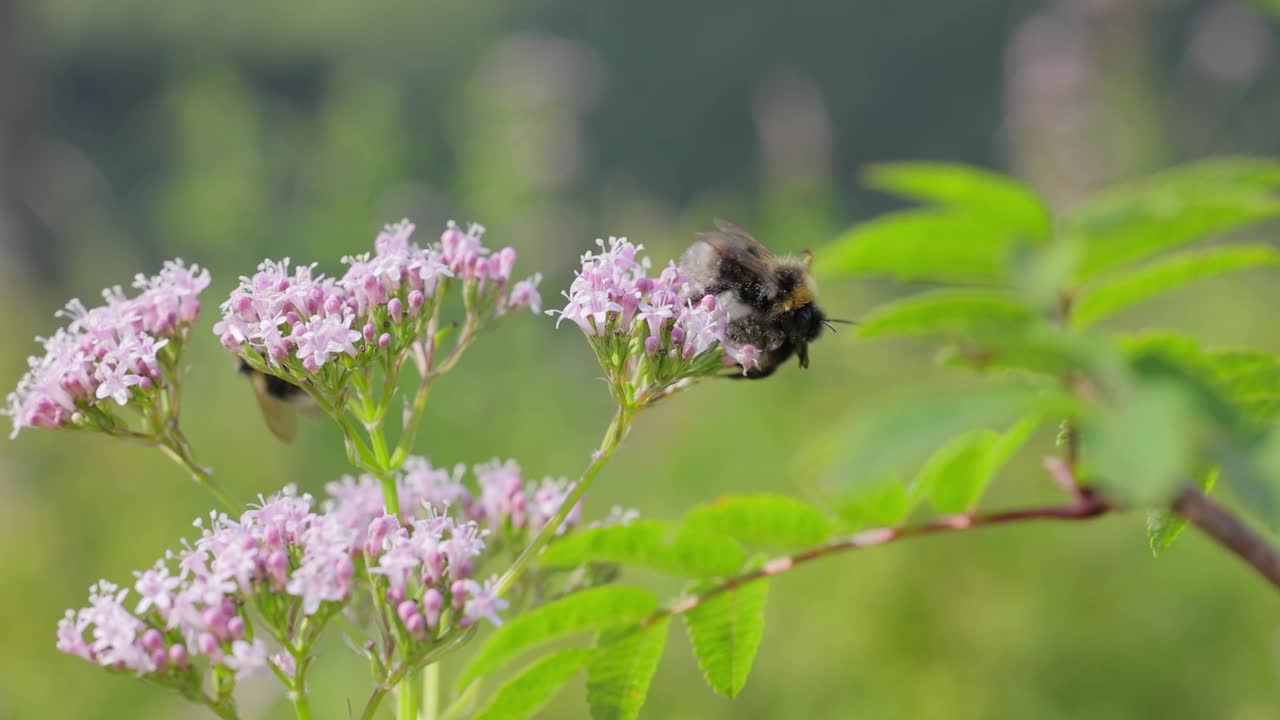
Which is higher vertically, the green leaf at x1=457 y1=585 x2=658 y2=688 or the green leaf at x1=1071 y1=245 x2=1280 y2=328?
the green leaf at x1=457 y1=585 x2=658 y2=688

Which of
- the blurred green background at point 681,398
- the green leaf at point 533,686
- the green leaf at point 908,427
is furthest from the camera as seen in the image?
the blurred green background at point 681,398

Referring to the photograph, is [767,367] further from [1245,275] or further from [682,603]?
[1245,275]

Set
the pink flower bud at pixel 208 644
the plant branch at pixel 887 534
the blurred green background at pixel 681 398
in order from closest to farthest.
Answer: the plant branch at pixel 887 534, the pink flower bud at pixel 208 644, the blurred green background at pixel 681 398

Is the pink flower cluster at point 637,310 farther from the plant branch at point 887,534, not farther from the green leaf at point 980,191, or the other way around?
the green leaf at point 980,191

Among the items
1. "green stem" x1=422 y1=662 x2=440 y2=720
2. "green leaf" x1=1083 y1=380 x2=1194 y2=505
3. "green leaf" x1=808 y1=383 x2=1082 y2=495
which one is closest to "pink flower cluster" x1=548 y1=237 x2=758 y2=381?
"green stem" x1=422 y1=662 x2=440 y2=720

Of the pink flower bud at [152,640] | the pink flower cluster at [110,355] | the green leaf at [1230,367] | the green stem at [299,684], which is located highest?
the pink flower cluster at [110,355]

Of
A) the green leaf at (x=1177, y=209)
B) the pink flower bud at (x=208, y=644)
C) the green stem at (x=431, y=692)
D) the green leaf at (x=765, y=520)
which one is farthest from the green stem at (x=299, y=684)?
the green leaf at (x=1177, y=209)

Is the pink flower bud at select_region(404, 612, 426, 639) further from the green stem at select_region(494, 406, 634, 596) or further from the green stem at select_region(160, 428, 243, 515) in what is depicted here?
the green stem at select_region(160, 428, 243, 515)
